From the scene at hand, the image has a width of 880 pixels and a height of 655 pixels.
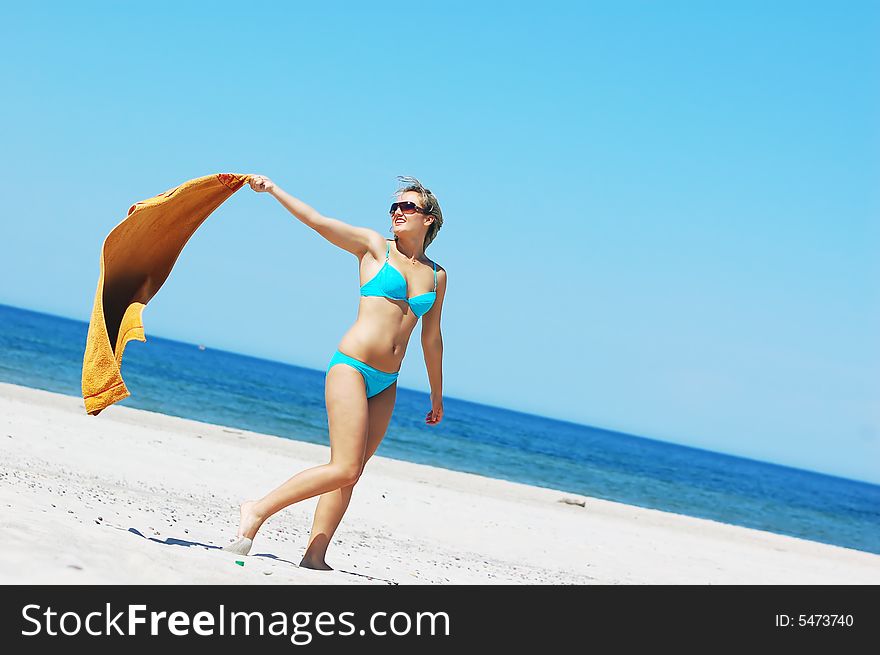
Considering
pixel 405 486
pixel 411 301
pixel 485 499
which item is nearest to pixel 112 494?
pixel 411 301

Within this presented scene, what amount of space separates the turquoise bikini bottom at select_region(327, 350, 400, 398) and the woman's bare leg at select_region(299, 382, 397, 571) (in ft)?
0.21

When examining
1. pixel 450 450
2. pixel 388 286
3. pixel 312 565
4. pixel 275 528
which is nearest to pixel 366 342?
pixel 388 286

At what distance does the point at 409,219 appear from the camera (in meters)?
5.73

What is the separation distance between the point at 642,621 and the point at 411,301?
92.2 inches

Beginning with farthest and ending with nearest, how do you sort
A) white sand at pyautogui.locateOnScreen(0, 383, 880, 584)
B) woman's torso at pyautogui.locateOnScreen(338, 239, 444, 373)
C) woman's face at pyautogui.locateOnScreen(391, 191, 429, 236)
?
woman's face at pyautogui.locateOnScreen(391, 191, 429, 236)
woman's torso at pyautogui.locateOnScreen(338, 239, 444, 373)
white sand at pyautogui.locateOnScreen(0, 383, 880, 584)

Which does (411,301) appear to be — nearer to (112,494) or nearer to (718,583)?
(112,494)

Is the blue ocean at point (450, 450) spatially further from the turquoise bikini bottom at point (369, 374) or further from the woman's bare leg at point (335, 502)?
the turquoise bikini bottom at point (369, 374)

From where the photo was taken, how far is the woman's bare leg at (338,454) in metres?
5.32

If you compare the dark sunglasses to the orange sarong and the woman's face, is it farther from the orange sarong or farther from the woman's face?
the orange sarong

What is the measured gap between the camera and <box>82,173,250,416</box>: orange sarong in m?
5.77

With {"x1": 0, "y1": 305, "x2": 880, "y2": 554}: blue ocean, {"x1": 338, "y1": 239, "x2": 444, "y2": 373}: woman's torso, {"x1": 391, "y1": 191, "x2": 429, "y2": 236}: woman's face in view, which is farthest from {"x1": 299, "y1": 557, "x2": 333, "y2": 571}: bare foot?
{"x1": 0, "y1": 305, "x2": 880, "y2": 554}: blue ocean

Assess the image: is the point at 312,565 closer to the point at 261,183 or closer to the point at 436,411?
the point at 436,411

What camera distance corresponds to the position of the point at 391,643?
4.06 meters

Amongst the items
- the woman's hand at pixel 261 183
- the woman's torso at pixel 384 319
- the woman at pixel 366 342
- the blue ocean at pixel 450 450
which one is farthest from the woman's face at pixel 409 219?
the blue ocean at pixel 450 450
